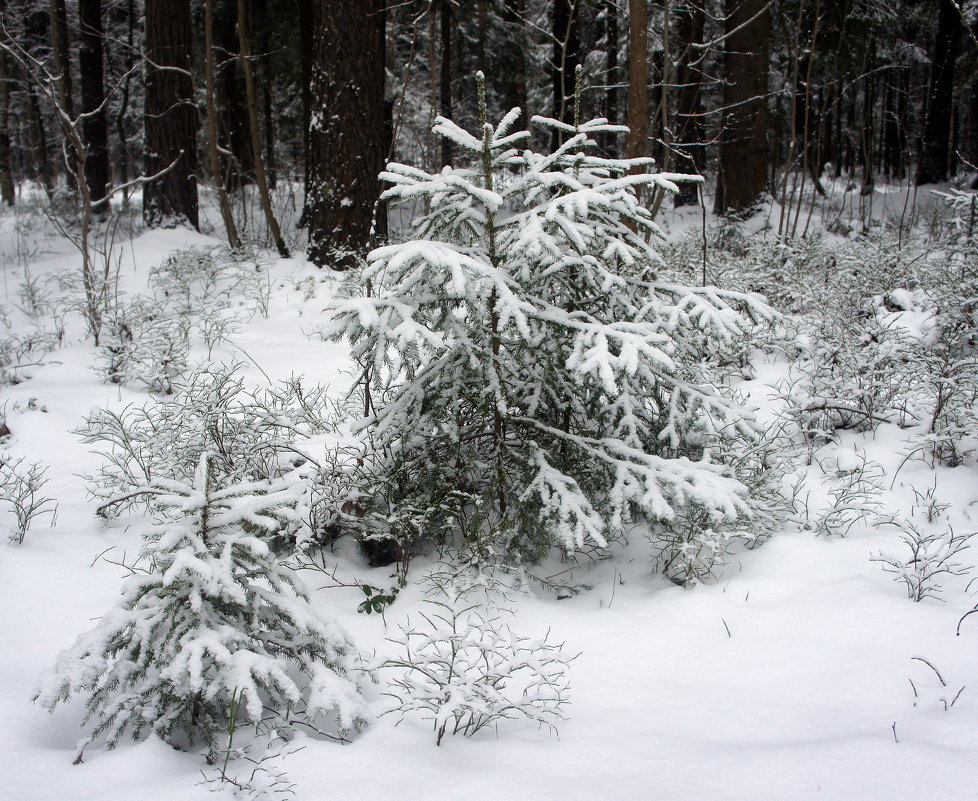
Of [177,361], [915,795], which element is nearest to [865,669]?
[915,795]

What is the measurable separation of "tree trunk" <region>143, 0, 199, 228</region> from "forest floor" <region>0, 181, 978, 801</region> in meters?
6.29

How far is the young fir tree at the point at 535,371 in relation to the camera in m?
2.58

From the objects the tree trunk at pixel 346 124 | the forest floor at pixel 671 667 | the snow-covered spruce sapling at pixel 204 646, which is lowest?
the forest floor at pixel 671 667

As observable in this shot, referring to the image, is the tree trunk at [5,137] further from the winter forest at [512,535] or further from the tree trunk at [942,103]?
the tree trunk at [942,103]

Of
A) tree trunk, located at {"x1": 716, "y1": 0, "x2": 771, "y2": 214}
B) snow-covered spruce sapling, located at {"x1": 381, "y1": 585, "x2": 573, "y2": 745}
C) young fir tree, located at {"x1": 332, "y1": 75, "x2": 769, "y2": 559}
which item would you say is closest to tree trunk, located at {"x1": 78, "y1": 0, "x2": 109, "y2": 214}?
tree trunk, located at {"x1": 716, "y1": 0, "x2": 771, "y2": 214}

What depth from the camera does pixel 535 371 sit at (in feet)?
9.53

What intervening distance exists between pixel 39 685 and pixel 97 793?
36 cm

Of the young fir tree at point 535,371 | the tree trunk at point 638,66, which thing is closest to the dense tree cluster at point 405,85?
the tree trunk at point 638,66

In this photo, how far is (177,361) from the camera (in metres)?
4.77

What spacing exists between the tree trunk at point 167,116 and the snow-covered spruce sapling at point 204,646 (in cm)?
884

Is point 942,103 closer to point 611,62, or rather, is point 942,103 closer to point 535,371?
point 611,62

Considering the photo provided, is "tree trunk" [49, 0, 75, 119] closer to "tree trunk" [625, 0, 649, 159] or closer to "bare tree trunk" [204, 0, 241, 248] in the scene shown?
"bare tree trunk" [204, 0, 241, 248]

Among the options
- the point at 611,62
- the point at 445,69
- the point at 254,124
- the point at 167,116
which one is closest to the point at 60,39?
the point at 167,116

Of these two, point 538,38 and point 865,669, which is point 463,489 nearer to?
point 865,669
